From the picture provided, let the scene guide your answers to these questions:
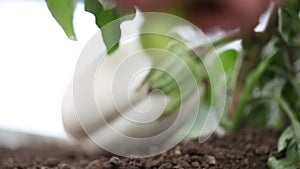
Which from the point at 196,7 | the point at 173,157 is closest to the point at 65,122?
the point at 173,157

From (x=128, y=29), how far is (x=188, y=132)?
24cm

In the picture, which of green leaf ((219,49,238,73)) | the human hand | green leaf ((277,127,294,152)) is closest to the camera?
the human hand

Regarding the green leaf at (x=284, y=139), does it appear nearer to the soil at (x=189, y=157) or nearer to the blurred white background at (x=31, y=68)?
the soil at (x=189, y=157)

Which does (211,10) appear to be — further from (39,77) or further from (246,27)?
(39,77)

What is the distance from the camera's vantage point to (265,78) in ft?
2.77

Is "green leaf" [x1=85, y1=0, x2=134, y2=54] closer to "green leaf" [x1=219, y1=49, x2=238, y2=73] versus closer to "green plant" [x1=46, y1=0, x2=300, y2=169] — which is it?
"green plant" [x1=46, y1=0, x2=300, y2=169]

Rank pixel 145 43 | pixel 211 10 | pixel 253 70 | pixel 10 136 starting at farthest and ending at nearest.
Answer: pixel 10 136
pixel 253 70
pixel 145 43
pixel 211 10

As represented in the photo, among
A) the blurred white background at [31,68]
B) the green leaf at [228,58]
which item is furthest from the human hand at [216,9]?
the blurred white background at [31,68]

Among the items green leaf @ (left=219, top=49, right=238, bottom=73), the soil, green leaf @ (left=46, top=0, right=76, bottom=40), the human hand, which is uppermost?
green leaf @ (left=219, top=49, right=238, bottom=73)

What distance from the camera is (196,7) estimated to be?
1.64 ft

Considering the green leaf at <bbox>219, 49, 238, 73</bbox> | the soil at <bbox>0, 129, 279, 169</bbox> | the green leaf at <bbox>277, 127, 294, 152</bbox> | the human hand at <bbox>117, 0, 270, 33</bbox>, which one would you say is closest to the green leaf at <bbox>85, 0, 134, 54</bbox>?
the human hand at <bbox>117, 0, 270, 33</bbox>

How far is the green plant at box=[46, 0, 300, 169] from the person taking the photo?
0.62 metres

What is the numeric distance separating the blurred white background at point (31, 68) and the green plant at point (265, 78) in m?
0.26

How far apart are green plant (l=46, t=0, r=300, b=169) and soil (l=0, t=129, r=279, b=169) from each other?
41mm
